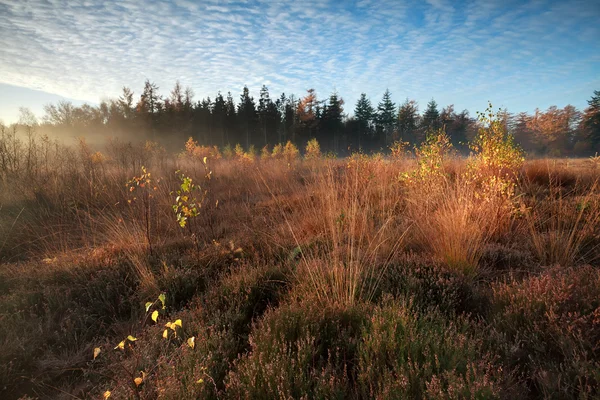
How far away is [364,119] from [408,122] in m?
7.32

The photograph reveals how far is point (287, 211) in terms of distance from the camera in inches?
238

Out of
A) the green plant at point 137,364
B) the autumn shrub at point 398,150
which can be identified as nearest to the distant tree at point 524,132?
the autumn shrub at point 398,150

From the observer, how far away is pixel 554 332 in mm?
1940

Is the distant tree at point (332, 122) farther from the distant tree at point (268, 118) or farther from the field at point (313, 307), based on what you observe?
→ the field at point (313, 307)

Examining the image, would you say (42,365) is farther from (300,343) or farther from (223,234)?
(223,234)

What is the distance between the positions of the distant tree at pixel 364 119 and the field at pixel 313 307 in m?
41.3

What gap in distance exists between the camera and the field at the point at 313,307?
171cm

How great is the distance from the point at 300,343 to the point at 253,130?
4361cm

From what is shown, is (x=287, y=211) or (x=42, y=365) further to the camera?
(x=287, y=211)

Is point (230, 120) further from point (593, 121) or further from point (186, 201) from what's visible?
point (593, 121)

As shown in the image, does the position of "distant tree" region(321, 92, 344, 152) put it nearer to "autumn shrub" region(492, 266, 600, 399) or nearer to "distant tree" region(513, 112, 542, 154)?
"distant tree" region(513, 112, 542, 154)

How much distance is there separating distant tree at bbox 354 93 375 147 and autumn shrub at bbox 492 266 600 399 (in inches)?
1714

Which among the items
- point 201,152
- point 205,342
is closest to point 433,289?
point 205,342

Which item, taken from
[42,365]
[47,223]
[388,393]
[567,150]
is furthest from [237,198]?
[567,150]
